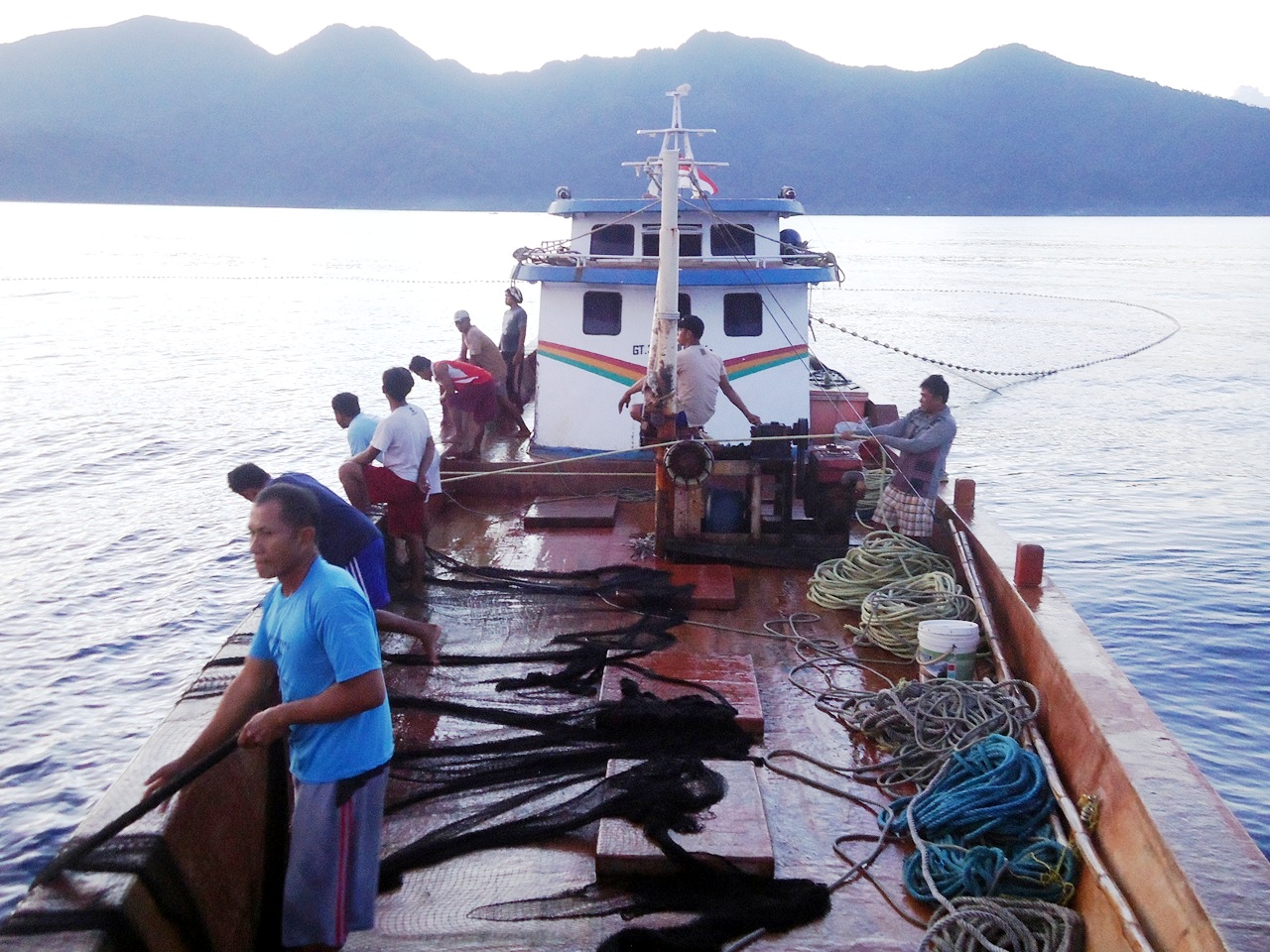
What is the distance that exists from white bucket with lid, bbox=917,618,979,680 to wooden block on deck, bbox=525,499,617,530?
376cm

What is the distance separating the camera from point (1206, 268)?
250 feet

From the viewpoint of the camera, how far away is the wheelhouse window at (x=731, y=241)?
11.4 metres

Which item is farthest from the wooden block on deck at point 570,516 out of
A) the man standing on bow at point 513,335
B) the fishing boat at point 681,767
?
the man standing on bow at point 513,335

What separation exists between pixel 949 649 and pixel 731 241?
6.65m

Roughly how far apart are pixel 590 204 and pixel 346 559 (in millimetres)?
7183

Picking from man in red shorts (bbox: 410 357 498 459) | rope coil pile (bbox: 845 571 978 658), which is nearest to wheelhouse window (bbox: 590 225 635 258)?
man in red shorts (bbox: 410 357 498 459)

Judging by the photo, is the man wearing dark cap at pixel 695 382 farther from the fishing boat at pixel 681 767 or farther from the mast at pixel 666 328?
the fishing boat at pixel 681 767

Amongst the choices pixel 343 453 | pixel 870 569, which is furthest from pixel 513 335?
pixel 343 453

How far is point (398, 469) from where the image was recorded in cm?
698

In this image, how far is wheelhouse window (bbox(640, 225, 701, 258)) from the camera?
11578mm

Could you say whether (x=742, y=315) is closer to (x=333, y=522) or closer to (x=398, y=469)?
(x=398, y=469)

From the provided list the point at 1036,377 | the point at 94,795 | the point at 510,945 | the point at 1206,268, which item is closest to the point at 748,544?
the point at 510,945

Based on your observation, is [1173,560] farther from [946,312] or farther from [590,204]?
[946,312]

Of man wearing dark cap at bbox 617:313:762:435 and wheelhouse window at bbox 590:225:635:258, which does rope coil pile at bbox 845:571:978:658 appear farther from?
wheelhouse window at bbox 590:225:635:258
